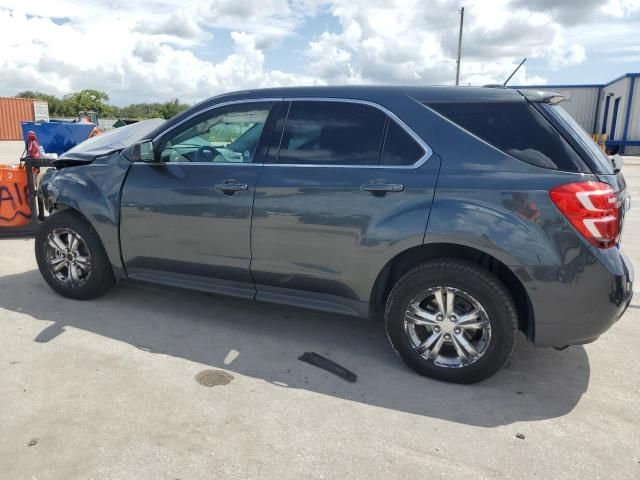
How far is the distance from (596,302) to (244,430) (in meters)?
2.11

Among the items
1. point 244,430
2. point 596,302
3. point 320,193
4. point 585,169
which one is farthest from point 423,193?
point 244,430

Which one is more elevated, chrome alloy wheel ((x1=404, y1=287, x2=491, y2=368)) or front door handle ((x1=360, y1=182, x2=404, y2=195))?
front door handle ((x1=360, y1=182, x2=404, y2=195))

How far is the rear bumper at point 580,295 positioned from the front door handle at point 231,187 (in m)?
1.99

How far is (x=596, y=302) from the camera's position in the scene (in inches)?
116

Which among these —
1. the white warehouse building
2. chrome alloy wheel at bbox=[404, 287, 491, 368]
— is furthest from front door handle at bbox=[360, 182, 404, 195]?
the white warehouse building

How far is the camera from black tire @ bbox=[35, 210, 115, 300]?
445 cm

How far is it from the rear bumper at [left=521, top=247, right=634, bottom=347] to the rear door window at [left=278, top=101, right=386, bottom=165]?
50.9 inches

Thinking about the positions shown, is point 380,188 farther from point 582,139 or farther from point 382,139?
point 582,139

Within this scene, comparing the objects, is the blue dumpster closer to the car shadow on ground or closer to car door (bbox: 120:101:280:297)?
the car shadow on ground

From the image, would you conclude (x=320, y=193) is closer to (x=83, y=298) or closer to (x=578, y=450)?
(x=578, y=450)

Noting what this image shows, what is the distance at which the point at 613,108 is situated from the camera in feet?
98.1

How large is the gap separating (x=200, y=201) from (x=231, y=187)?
303 mm

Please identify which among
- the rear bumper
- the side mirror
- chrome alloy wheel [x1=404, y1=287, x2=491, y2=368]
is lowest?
chrome alloy wheel [x1=404, y1=287, x2=491, y2=368]

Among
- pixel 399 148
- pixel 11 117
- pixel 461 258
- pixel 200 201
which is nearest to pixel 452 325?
pixel 461 258
